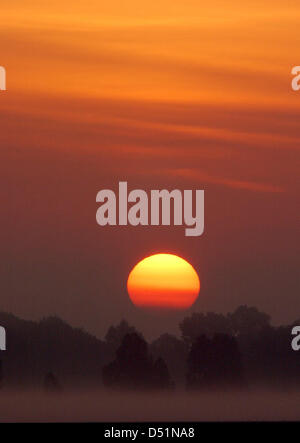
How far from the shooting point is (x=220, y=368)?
977 cm

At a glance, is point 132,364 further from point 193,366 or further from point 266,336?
point 266,336

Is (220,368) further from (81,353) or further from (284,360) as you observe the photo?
(81,353)

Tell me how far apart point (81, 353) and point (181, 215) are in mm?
1362

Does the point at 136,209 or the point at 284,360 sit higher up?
the point at 136,209
